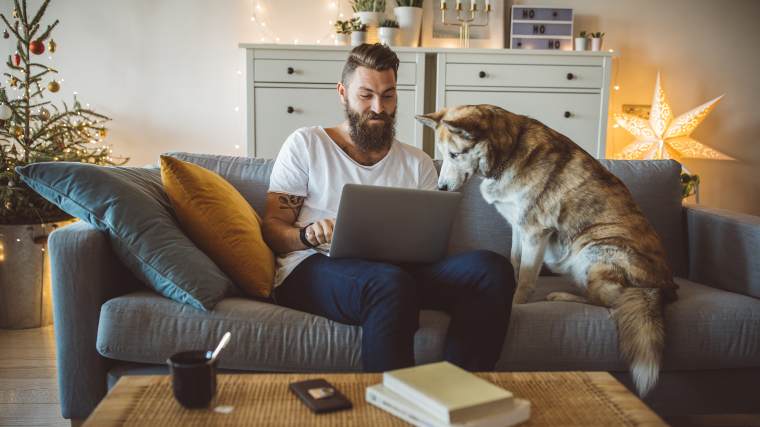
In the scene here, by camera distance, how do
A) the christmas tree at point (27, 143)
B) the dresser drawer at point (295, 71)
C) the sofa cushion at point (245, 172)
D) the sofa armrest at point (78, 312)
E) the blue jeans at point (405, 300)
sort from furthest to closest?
1. the dresser drawer at point (295, 71)
2. the christmas tree at point (27, 143)
3. the sofa cushion at point (245, 172)
4. the sofa armrest at point (78, 312)
5. the blue jeans at point (405, 300)

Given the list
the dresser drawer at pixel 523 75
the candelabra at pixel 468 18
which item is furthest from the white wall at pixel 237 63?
the dresser drawer at pixel 523 75

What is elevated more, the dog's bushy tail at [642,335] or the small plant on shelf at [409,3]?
the small plant on shelf at [409,3]

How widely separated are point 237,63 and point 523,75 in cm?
173

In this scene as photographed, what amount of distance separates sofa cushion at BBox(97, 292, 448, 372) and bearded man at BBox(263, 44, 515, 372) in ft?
0.21

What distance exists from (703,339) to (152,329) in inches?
57.6

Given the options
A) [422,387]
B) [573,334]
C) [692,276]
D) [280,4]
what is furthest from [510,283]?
[280,4]

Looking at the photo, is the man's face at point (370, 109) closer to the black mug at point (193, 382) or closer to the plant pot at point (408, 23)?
the black mug at point (193, 382)

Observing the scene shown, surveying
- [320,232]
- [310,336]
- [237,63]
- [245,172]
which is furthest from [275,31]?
[310,336]

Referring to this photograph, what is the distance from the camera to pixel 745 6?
419cm

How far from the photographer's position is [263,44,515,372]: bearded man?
1.56 meters

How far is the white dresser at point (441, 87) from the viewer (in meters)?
3.61

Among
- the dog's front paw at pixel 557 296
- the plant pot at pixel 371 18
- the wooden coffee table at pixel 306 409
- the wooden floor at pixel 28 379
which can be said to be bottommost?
the wooden floor at pixel 28 379

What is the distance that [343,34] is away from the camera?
377 centimetres

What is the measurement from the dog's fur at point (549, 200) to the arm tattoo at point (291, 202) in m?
0.51
